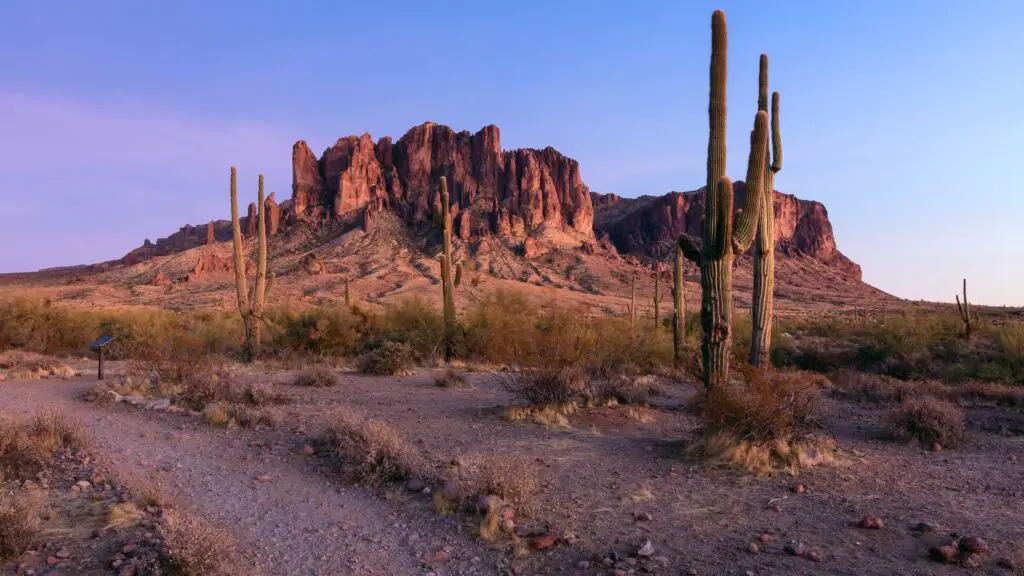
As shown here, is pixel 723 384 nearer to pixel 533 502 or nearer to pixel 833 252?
pixel 533 502

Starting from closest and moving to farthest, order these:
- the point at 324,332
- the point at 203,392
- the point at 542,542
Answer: the point at 542,542 → the point at 203,392 → the point at 324,332

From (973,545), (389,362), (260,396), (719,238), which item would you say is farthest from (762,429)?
(389,362)

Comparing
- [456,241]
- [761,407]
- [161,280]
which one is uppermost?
[456,241]

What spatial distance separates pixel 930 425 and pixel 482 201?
98.4 meters

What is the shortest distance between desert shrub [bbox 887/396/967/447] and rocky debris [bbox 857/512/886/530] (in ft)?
13.5

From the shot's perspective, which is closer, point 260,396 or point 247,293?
point 260,396

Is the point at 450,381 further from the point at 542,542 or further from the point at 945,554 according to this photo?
the point at 945,554

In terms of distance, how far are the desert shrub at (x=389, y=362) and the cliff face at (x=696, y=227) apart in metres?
102

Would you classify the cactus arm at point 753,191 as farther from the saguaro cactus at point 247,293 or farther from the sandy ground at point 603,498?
the saguaro cactus at point 247,293

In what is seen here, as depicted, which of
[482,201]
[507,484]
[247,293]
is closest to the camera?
[507,484]

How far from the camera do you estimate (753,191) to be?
10531 mm

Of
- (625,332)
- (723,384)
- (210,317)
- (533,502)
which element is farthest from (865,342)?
(210,317)

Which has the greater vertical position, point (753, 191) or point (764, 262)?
point (753, 191)

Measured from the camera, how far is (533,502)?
5.76 m
